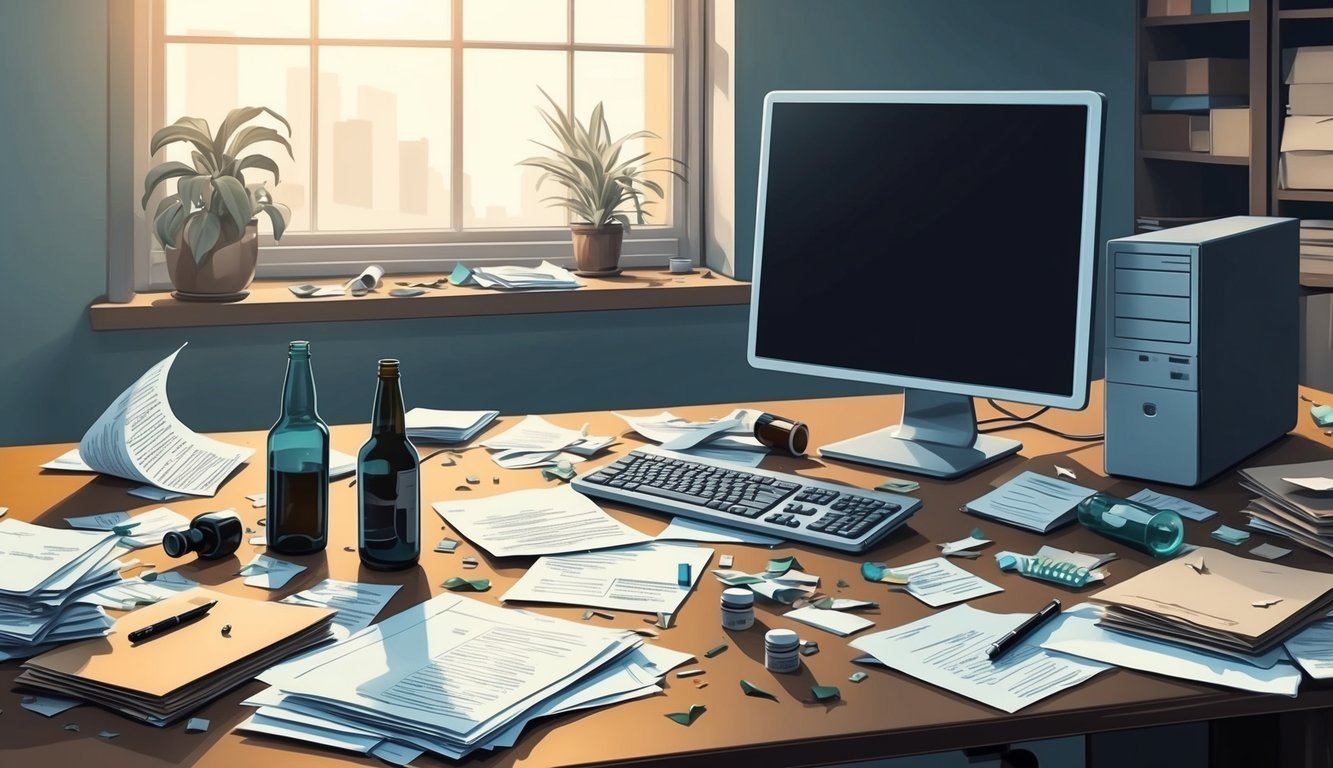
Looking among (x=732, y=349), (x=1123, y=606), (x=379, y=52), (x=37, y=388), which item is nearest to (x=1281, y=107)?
(x=732, y=349)

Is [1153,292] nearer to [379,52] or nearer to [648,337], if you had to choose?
[648,337]

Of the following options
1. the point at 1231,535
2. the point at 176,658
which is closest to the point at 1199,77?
the point at 1231,535

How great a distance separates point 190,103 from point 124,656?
89.4 inches

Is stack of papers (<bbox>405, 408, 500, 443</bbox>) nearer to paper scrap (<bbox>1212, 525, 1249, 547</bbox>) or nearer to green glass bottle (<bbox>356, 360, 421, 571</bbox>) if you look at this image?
green glass bottle (<bbox>356, 360, 421, 571</bbox>)

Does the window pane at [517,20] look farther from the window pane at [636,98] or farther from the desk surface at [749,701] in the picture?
the desk surface at [749,701]

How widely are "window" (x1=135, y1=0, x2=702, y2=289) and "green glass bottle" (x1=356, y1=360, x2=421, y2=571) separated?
189 centimetres

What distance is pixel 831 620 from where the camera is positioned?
4.25 ft

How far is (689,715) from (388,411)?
51 cm

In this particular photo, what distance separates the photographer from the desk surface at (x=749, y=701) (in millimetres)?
1041

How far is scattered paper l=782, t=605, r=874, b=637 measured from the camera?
1.28m

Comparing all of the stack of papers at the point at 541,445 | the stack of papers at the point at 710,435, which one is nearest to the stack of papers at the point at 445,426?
the stack of papers at the point at 541,445

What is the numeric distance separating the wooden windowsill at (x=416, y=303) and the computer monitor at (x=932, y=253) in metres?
1.22

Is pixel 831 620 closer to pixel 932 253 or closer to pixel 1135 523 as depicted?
pixel 1135 523

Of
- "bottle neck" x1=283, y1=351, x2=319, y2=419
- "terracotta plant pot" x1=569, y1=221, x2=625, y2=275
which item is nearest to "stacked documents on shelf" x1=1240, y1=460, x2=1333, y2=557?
"bottle neck" x1=283, y1=351, x2=319, y2=419
